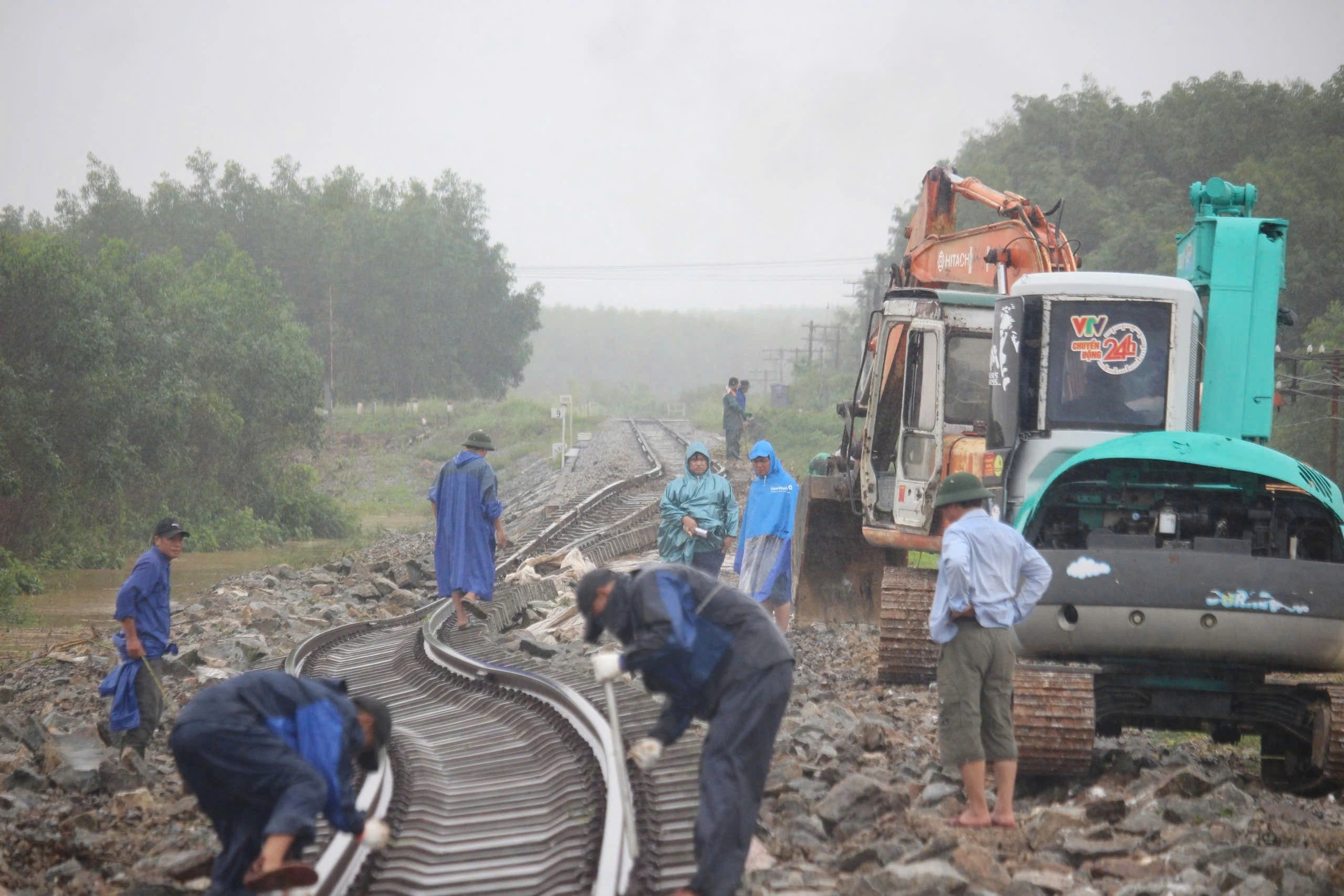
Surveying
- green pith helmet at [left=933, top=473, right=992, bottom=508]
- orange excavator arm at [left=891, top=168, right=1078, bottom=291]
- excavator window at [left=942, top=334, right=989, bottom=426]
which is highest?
orange excavator arm at [left=891, top=168, right=1078, bottom=291]

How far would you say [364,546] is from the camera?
2544cm

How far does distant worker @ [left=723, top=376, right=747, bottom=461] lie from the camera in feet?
86.5

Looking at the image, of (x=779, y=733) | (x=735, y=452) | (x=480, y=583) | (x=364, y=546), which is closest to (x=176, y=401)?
(x=364, y=546)

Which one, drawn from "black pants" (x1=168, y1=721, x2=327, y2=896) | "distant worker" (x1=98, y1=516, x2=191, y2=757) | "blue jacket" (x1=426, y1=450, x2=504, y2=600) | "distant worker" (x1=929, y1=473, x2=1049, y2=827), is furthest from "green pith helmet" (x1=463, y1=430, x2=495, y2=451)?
"black pants" (x1=168, y1=721, x2=327, y2=896)

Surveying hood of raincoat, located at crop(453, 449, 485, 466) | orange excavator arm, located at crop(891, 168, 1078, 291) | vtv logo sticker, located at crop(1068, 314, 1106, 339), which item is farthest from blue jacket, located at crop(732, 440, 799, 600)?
vtv logo sticker, located at crop(1068, 314, 1106, 339)

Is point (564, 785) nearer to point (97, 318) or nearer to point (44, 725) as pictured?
point (44, 725)

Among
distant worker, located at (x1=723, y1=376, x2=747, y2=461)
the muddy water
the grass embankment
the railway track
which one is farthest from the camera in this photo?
the grass embankment

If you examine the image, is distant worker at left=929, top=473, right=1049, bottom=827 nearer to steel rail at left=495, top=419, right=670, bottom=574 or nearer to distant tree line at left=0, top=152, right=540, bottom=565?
steel rail at left=495, top=419, right=670, bottom=574

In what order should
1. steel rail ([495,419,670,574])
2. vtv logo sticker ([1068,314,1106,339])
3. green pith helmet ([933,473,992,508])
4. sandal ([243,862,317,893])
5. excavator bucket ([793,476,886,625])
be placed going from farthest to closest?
steel rail ([495,419,670,574]), excavator bucket ([793,476,886,625]), vtv logo sticker ([1068,314,1106,339]), green pith helmet ([933,473,992,508]), sandal ([243,862,317,893])

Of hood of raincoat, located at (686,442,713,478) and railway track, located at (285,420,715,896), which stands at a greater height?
hood of raincoat, located at (686,442,713,478)

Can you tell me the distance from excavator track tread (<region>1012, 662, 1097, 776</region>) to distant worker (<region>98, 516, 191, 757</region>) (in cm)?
525

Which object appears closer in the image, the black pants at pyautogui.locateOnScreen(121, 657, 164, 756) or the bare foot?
the bare foot

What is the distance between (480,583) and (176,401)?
19.0 meters

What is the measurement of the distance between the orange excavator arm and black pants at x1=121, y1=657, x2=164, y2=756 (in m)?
6.96
